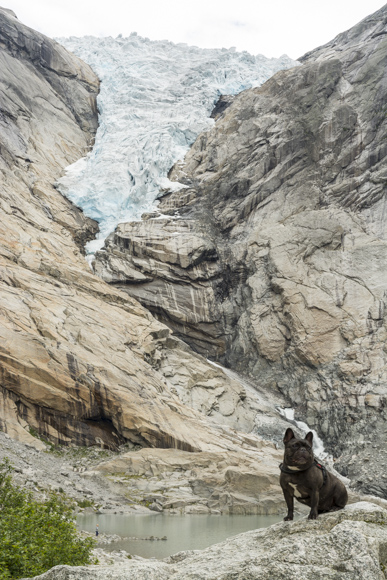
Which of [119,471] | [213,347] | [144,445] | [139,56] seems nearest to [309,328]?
[213,347]

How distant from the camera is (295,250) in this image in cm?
5581

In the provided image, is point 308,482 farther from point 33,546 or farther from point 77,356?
point 77,356

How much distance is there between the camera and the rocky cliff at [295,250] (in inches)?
1864

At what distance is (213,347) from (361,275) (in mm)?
18876

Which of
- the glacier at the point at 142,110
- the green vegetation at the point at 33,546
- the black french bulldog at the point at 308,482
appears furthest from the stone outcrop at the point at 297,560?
the glacier at the point at 142,110

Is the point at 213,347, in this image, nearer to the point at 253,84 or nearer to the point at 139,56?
the point at 253,84

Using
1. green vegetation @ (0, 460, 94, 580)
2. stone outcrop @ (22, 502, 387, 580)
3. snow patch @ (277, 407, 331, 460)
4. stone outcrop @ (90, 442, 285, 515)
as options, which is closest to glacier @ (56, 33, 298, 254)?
snow patch @ (277, 407, 331, 460)

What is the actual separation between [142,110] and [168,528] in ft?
255

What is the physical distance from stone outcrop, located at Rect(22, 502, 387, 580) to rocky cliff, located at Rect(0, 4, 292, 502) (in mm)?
30546

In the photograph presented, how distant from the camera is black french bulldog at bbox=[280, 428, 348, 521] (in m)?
5.38

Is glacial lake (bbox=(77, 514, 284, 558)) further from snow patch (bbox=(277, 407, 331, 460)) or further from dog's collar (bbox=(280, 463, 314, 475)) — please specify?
snow patch (bbox=(277, 407, 331, 460))

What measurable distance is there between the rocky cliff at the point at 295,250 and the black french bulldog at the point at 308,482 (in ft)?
120

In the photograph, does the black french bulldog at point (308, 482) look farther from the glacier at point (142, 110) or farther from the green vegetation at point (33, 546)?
the glacier at point (142, 110)

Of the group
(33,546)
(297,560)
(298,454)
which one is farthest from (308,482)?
Answer: (33,546)
